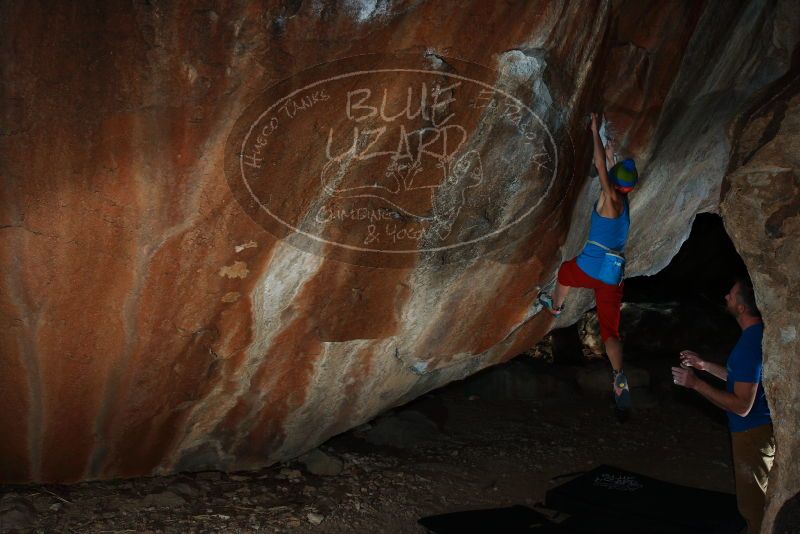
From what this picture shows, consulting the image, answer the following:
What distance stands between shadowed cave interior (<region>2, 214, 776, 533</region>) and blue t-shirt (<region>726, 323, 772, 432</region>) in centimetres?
150

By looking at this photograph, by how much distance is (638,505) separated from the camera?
4.93 meters

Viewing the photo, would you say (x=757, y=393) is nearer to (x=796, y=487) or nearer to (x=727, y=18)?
(x=796, y=487)

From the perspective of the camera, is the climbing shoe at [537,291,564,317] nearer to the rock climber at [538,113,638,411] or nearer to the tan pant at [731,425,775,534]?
the rock climber at [538,113,638,411]

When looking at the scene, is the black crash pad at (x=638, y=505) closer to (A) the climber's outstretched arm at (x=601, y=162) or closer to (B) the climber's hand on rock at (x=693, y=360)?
(B) the climber's hand on rock at (x=693, y=360)

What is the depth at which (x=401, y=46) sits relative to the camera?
3633 mm

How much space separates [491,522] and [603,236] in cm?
187

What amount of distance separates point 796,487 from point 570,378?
432cm

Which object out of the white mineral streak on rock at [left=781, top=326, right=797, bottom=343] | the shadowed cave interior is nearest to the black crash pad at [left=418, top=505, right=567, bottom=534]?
the shadowed cave interior

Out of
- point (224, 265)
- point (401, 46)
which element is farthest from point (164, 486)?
point (401, 46)

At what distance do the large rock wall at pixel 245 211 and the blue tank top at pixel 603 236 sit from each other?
273mm

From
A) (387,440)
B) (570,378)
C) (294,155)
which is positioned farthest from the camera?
(570,378)

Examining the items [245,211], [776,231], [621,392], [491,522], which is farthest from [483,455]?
[245,211]

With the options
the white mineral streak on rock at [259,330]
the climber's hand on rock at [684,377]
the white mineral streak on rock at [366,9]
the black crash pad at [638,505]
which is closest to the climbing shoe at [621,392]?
the climber's hand on rock at [684,377]

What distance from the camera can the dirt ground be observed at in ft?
14.1
